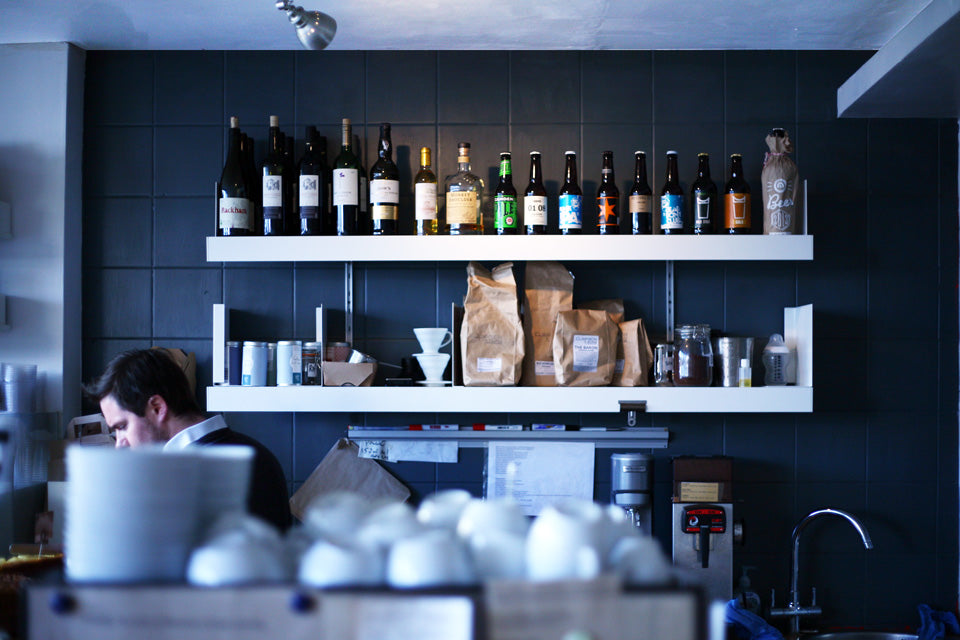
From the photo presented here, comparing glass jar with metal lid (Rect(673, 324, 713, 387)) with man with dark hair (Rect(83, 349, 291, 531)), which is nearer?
man with dark hair (Rect(83, 349, 291, 531))

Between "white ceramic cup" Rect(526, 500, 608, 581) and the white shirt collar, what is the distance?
118 centimetres

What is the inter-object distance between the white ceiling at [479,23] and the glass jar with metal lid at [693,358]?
839mm

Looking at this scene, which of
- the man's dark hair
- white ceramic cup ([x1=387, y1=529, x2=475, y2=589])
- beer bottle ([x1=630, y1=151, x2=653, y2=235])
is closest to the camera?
white ceramic cup ([x1=387, y1=529, x2=475, y2=589])

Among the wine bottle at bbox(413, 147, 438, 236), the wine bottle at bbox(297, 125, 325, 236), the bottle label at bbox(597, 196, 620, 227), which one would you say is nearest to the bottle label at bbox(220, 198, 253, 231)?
the wine bottle at bbox(297, 125, 325, 236)

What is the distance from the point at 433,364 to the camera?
7.97 feet

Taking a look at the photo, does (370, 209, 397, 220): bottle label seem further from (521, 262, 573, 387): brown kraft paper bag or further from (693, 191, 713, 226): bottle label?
(693, 191, 713, 226): bottle label

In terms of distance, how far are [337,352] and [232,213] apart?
1.56 ft

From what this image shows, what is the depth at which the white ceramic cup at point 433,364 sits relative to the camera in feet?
7.97

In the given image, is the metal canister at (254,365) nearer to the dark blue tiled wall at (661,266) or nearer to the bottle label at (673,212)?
the dark blue tiled wall at (661,266)

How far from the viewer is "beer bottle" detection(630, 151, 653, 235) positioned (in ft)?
8.02

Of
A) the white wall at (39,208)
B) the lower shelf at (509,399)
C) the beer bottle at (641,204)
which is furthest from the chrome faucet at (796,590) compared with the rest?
the white wall at (39,208)

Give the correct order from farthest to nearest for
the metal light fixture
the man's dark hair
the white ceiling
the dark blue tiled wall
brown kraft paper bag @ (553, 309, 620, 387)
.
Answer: the dark blue tiled wall < brown kraft paper bag @ (553, 309, 620, 387) < the white ceiling < the man's dark hair < the metal light fixture

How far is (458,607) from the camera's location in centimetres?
85

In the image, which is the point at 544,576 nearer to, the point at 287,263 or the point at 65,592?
the point at 65,592
